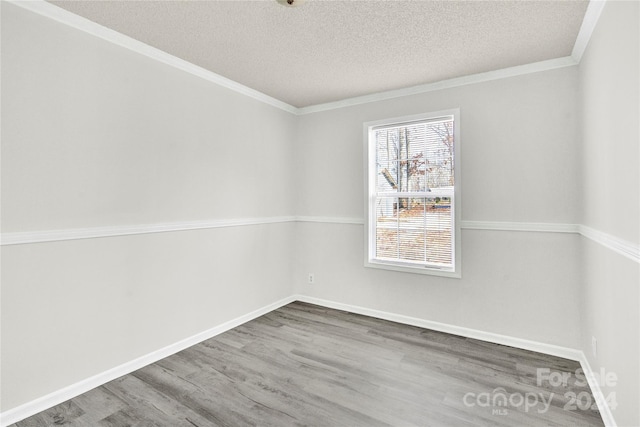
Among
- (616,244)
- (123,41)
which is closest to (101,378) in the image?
(123,41)

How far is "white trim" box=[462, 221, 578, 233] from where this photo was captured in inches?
105

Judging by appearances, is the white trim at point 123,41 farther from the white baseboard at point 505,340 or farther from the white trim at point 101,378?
the white baseboard at point 505,340

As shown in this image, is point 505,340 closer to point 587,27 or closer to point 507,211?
point 507,211

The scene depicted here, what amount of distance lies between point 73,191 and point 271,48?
1.76 metres

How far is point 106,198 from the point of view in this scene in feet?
7.58

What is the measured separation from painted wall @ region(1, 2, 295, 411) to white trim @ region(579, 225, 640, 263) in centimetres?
294

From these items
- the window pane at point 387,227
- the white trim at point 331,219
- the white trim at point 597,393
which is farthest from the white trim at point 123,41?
the white trim at point 597,393

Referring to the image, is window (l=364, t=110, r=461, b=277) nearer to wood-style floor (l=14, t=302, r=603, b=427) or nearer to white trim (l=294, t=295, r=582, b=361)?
white trim (l=294, t=295, r=582, b=361)

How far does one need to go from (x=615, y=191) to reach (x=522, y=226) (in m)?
1.22

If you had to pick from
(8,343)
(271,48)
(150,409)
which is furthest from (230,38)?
(150,409)

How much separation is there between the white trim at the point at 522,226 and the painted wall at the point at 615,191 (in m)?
0.35

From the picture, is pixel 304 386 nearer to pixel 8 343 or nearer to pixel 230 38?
pixel 8 343

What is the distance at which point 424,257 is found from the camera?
3.39m

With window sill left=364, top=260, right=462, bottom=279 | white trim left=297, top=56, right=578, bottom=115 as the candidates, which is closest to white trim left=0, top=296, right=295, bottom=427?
window sill left=364, top=260, right=462, bottom=279
